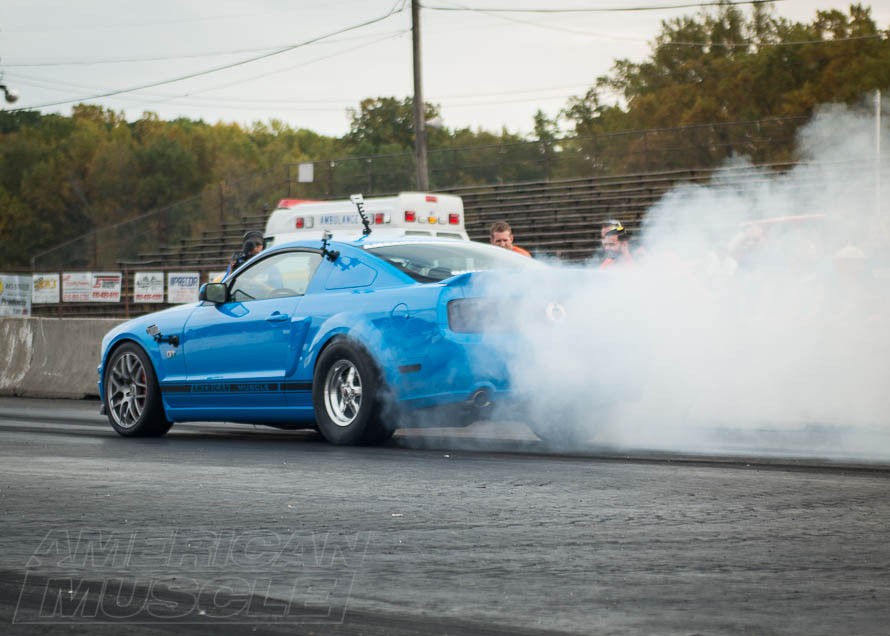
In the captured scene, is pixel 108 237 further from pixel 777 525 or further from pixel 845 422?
pixel 777 525

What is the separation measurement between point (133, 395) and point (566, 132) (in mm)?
61230

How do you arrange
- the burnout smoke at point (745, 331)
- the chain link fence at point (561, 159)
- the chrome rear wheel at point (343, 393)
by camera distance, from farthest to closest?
the chain link fence at point (561, 159) < the chrome rear wheel at point (343, 393) < the burnout smoke at point (745, 331)

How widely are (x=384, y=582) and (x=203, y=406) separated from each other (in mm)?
6032

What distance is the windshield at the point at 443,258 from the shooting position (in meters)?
9.25

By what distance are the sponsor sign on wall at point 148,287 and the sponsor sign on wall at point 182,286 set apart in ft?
1.29

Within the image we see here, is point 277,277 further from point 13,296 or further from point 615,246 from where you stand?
point 13,296

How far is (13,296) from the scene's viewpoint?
3228 centimetres

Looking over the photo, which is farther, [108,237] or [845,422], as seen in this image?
[108,237]

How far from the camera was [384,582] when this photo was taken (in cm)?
457

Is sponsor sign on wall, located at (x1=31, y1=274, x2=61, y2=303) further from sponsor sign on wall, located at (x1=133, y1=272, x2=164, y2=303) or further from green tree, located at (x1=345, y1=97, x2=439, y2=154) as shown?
green tree, located at (x1=345, y1=97, x2=439, y2=154)

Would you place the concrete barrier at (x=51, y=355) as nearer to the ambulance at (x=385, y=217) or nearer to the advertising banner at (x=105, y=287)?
the ambulance at (x=385, y=217)

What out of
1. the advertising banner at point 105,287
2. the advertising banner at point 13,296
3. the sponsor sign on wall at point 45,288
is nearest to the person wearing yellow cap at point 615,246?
the advertising banner at point 105,287

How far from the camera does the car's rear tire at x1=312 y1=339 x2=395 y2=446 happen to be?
353 inches

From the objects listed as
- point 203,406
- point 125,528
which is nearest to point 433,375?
point 203,406
